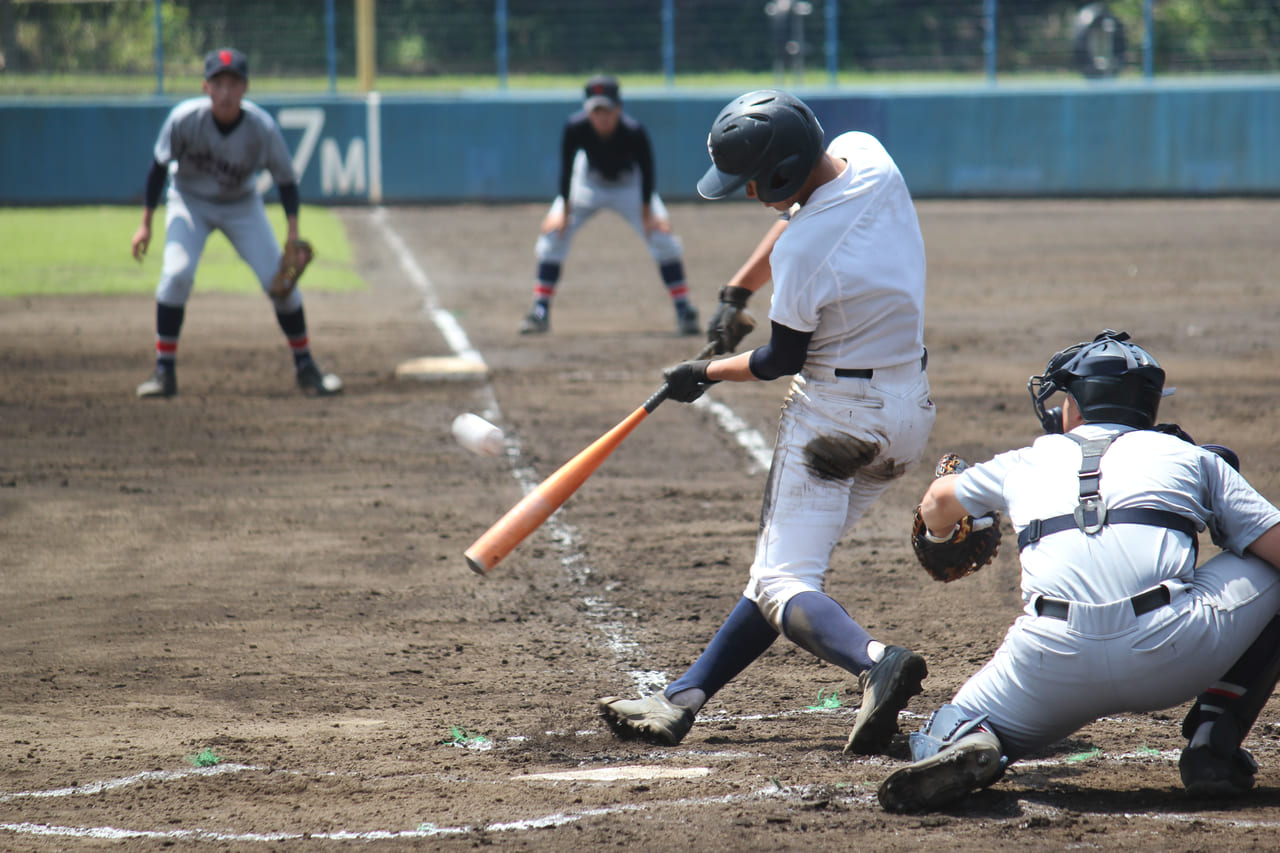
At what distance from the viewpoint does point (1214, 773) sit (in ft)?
11.8

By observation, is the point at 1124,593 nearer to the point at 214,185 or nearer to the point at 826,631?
the point at 826,631

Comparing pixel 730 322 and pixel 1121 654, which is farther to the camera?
pixel 730 322

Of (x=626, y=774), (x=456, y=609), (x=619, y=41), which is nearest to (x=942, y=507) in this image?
(x=626, y=774)

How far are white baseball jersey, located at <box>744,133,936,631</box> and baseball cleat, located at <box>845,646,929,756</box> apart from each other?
37 cm

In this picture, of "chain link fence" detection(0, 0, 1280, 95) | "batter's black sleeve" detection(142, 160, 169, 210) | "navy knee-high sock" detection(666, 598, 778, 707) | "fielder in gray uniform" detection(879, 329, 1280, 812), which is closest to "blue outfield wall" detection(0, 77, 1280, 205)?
"chain link fence" detection(0, 0, 1280, 95)

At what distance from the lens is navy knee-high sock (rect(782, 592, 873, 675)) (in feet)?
12.9

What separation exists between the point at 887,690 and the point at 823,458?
2.42 ft

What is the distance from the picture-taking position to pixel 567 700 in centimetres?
465

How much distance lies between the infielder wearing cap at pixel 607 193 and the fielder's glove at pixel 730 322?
749 cm

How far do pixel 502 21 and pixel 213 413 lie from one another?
58.8 feet

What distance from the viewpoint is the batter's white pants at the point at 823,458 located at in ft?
13.5

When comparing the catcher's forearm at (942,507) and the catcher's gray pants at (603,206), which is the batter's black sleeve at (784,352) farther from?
the catcher's gray pants at (603,206)

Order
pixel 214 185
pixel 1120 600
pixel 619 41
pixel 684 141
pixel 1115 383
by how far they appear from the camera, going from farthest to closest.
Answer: pixel 619 41 → pixel 684 141 → pixel 214 185 → pixel 1115 383 → pixel 1120 600

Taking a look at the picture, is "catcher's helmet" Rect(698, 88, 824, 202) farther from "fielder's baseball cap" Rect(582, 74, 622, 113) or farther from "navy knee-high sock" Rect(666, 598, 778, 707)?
"fielder's baseball cap" Rect(582, 74, 622, 113)
